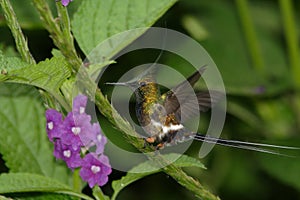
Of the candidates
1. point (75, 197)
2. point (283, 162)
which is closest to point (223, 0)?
point (283, 162)

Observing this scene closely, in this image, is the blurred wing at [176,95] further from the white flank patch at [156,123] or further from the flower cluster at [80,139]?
the flower cluster at [80,139]

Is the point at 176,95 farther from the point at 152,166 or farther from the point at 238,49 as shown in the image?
the point at 238,49

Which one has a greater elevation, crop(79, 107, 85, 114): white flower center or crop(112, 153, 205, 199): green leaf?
crop(79, 107, 85, 114): white flower center

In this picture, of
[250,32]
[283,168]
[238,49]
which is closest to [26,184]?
[283,168]

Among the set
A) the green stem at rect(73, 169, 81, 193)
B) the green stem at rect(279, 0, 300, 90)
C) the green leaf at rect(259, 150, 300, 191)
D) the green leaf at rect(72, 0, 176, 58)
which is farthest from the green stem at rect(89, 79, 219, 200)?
the green stem at rect(279, 0, 300, 90)

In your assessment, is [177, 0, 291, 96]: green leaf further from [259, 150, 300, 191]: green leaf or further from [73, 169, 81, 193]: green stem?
[73, 169, 81, 193]: green stem

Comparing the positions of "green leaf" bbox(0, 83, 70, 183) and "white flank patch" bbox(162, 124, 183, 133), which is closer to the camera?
"white flank patch" bbox(162, 124, 183, 133)
